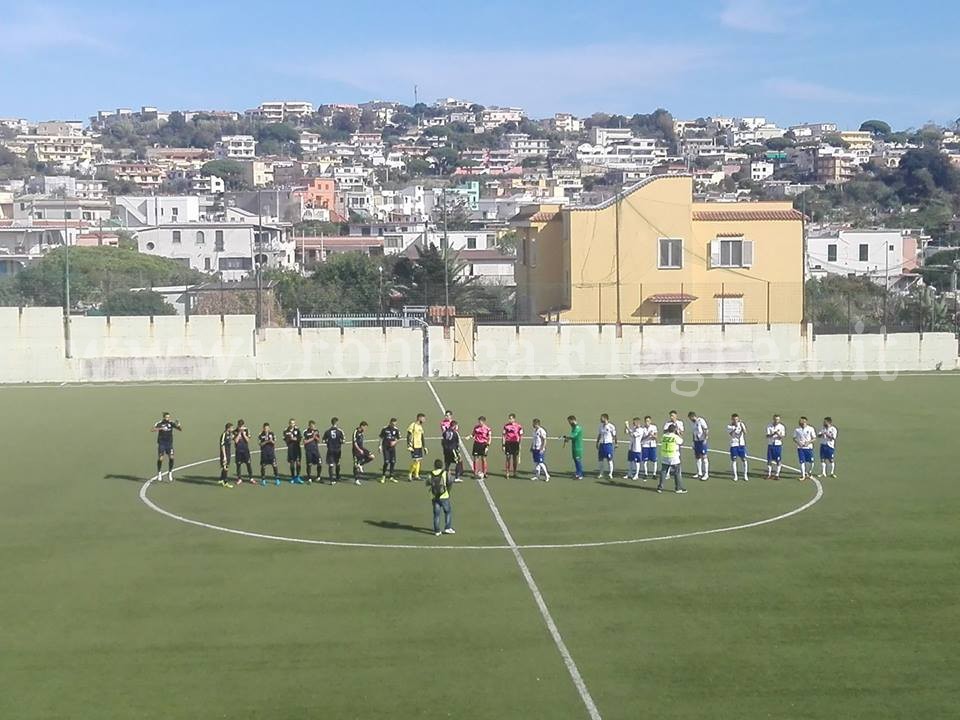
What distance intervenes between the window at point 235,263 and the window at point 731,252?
5153 cm

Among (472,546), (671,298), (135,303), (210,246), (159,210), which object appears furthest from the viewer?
(159,210)

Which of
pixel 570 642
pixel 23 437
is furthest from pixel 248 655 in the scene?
pixel 23 437

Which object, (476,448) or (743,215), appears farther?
(743,215)

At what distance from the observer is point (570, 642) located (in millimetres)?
15734

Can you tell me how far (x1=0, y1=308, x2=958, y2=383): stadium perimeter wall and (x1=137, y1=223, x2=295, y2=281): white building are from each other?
5364cm

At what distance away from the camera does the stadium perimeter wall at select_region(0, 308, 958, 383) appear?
150ft

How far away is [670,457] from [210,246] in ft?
270

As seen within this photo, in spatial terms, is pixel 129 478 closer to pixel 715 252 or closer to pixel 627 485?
pixel 627 485

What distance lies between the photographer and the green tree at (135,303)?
50.2 m

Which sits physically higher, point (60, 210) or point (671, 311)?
point (60, 210)

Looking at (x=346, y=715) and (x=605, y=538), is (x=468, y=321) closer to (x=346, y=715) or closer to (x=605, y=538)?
(x=605, y=538)

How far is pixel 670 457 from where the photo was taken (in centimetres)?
2545

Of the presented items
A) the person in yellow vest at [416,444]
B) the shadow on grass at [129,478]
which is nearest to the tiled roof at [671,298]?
the person in yellow vest at [416,444]

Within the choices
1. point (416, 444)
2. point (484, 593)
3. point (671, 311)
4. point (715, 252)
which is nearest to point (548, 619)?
point (484, 593)
